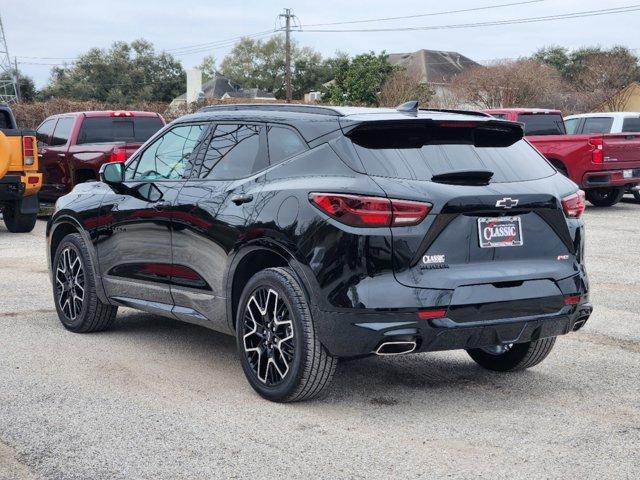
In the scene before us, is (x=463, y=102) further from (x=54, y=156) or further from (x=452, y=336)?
(x=452, y=336)

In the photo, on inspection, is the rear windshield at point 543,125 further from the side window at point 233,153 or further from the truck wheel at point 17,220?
the side window at point 233,153

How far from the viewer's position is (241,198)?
6.09 m

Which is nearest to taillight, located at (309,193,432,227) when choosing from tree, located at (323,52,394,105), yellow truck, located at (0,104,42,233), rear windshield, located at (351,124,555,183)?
rear windshield, located at (351,124,555,183)

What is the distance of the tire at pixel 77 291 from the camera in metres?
7.77

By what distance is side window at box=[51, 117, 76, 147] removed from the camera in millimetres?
17922

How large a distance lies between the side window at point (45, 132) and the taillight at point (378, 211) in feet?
46.1

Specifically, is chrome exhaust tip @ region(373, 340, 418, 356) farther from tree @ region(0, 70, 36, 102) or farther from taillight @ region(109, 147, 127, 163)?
tree @ region(0, 70, 36, 102)

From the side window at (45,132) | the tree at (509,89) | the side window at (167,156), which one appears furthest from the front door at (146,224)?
the tree at (509,89)

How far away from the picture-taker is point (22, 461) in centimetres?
481

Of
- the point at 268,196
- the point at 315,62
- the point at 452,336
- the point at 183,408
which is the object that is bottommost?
the point at 183,408

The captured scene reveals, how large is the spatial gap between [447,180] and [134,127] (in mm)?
12871

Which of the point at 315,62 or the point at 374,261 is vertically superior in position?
the point at 315,62

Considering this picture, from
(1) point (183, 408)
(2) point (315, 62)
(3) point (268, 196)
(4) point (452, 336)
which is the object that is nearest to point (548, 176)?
(4) point (452, 336)

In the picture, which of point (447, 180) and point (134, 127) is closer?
point (447, 180)
